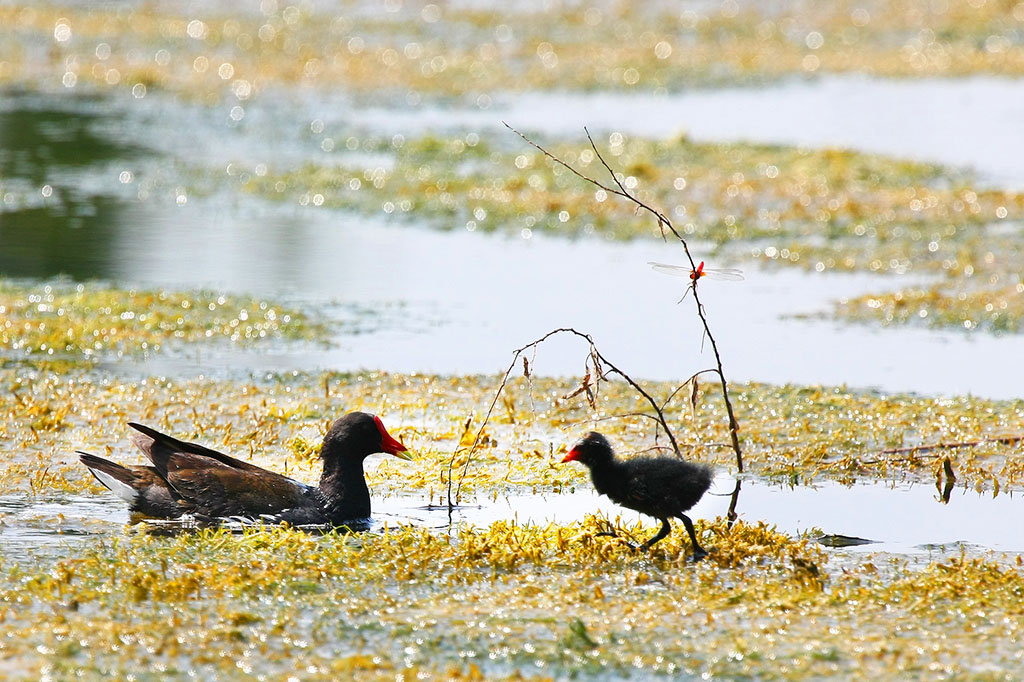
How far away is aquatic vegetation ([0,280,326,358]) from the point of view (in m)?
12.3

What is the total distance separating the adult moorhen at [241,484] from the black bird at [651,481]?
4.37ft

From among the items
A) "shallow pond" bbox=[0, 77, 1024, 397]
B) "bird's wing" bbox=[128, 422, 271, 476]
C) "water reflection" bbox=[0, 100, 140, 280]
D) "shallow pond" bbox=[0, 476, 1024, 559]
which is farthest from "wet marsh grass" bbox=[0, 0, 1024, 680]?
"water reflection" bbox=[0, 100, 140, 280]

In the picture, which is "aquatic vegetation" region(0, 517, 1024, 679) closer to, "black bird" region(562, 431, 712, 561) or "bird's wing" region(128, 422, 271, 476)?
"black bird" region(562, 431, 712, 561)

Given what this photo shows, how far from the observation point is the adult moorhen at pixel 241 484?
26.6ft

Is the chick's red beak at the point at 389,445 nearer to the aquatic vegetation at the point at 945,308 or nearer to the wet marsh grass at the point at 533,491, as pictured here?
the wet marsh grass at the point at 533,491

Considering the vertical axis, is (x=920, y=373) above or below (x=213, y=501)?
above

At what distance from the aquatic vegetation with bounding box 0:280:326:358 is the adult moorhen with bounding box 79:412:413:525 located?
13.2 ft

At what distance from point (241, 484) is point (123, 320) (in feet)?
17.8

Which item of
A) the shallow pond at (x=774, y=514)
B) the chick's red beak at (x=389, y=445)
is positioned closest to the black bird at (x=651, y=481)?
the shallow pond at (x=774, y=514)

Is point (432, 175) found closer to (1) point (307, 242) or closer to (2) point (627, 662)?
(1) point (307, 242)

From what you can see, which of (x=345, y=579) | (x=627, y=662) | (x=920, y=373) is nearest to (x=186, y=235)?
(x=920, y=373)

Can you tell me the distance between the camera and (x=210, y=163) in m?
22.5

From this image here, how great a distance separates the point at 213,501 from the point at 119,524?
0.50 meters

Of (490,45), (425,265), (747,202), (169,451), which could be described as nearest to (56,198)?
(425,265)
